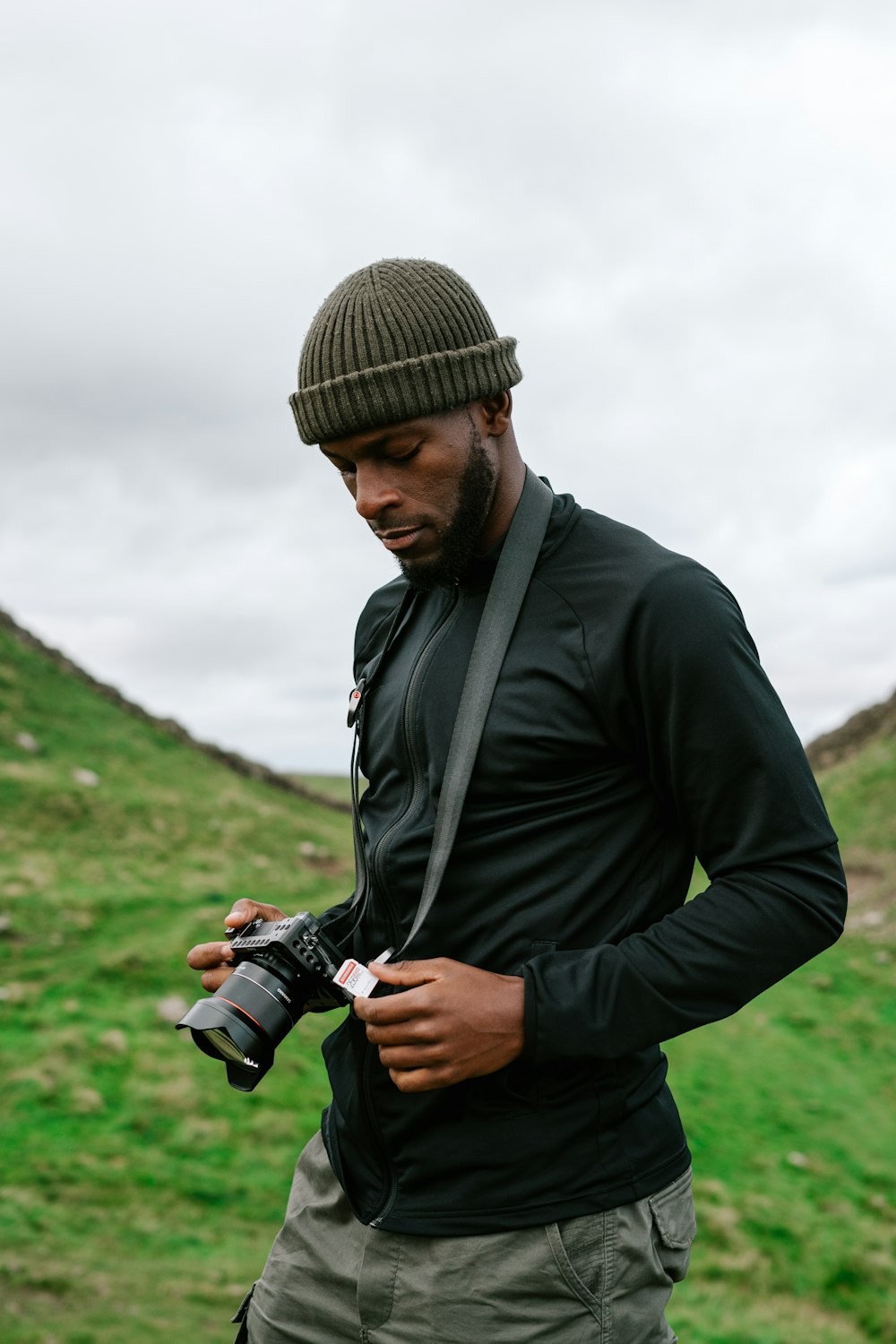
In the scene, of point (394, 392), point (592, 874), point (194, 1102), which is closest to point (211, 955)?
point (592, 874)

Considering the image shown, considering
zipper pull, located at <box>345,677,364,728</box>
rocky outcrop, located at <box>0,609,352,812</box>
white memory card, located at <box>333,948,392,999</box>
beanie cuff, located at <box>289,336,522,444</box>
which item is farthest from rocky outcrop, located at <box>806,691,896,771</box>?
white memory card, located at <box>333,948,392,999</box>

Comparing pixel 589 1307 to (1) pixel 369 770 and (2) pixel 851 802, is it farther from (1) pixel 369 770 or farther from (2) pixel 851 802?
(2) pixel 851 802

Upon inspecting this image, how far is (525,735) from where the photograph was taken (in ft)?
8.66

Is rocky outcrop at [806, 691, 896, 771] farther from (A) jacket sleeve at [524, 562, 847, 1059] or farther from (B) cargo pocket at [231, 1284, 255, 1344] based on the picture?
(A) jacket sleeve at [524, 562, 847, 1059]

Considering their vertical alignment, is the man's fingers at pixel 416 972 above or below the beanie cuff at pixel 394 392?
below

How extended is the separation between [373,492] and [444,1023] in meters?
1.21

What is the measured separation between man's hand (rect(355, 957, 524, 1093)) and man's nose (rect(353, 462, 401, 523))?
1.04 m

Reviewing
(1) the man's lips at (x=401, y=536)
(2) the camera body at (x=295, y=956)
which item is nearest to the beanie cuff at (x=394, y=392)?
(1) the man's lips at (x=401, y=536)

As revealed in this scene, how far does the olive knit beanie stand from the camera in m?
2.74

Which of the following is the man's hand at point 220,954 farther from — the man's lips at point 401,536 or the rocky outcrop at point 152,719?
the rocky outcrop at point 152,719

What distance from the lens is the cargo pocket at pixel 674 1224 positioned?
266cm

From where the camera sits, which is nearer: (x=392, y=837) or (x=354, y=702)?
(x=392, y=837)

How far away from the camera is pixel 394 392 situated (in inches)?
107

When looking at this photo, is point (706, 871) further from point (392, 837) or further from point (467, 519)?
point (467, 519)
